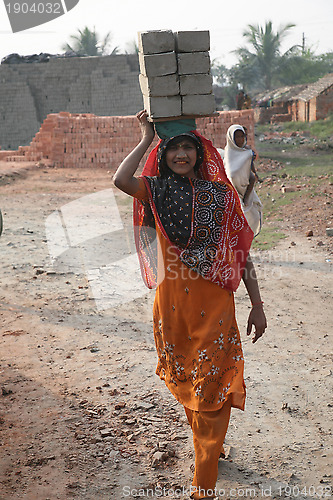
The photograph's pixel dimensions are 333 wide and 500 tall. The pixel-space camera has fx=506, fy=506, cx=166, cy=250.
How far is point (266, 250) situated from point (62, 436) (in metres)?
4.86

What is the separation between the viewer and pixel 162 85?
229cm

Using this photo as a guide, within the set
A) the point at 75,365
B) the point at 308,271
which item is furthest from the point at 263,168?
the point at 75,365

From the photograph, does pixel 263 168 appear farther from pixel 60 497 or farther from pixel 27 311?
pixel 60 497

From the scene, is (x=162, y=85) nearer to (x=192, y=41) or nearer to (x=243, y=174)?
(x=192, y=41)

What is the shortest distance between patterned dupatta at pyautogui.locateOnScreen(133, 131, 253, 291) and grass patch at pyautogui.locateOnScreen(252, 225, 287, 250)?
512 centimetres

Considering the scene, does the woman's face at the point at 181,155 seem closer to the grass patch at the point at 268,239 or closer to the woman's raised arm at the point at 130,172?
the woman's raised arm at the point at 130,172

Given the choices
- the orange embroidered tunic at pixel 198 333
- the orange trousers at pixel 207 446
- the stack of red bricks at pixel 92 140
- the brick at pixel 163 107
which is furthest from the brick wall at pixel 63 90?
the orange trousers at pixel 207 446

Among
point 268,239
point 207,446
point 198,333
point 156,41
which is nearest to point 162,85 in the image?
point 156,41

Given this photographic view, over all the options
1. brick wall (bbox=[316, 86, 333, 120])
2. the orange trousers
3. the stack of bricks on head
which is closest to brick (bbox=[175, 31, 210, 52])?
the stack of bricks on head

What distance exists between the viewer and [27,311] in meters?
5.11

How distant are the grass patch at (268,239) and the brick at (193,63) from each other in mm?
5258

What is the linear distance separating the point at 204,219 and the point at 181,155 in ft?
1.00

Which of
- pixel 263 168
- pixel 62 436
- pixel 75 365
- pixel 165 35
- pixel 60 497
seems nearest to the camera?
pixel 165 35

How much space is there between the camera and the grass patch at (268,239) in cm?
751
